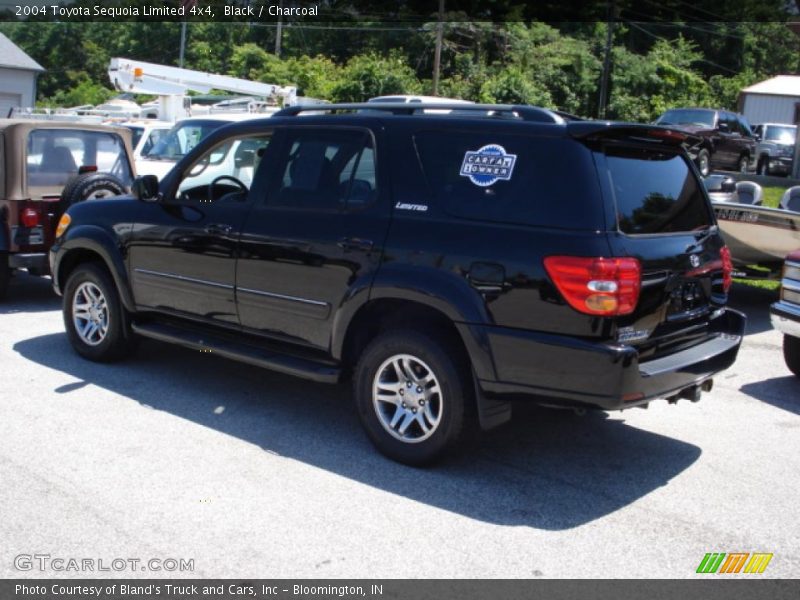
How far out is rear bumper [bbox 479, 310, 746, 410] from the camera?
4.62 meters

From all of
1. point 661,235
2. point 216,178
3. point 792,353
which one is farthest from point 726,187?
point 216,178

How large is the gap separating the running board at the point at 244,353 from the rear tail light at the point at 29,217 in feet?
9.86

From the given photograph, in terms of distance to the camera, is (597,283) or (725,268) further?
(725,268)

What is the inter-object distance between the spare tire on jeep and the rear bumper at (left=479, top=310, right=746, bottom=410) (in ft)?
18.7

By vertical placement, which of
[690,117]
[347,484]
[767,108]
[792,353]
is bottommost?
[347,484]

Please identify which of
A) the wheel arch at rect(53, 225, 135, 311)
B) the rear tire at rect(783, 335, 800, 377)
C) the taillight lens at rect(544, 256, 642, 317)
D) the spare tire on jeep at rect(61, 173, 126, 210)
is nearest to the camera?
the taillight lens at rect(544, 256, 642, 317)

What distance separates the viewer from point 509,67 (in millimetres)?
42375

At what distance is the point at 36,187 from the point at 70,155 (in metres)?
0.68

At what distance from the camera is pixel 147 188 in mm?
6777

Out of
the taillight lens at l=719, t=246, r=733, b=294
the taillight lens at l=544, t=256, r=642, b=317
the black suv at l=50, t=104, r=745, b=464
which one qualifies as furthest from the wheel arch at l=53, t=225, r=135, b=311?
the taillight lens at l=719, t=246, r=733, b=294

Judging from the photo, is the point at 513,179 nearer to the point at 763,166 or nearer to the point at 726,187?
the point at 726,187

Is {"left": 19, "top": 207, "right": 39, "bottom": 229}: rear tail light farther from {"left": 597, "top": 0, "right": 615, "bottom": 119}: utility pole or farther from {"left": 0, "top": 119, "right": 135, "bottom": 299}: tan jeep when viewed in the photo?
A: {"left": 597, "top": 0, "right": 615, "bottom": 119}: utility pole

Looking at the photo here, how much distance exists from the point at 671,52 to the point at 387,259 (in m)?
44.6
